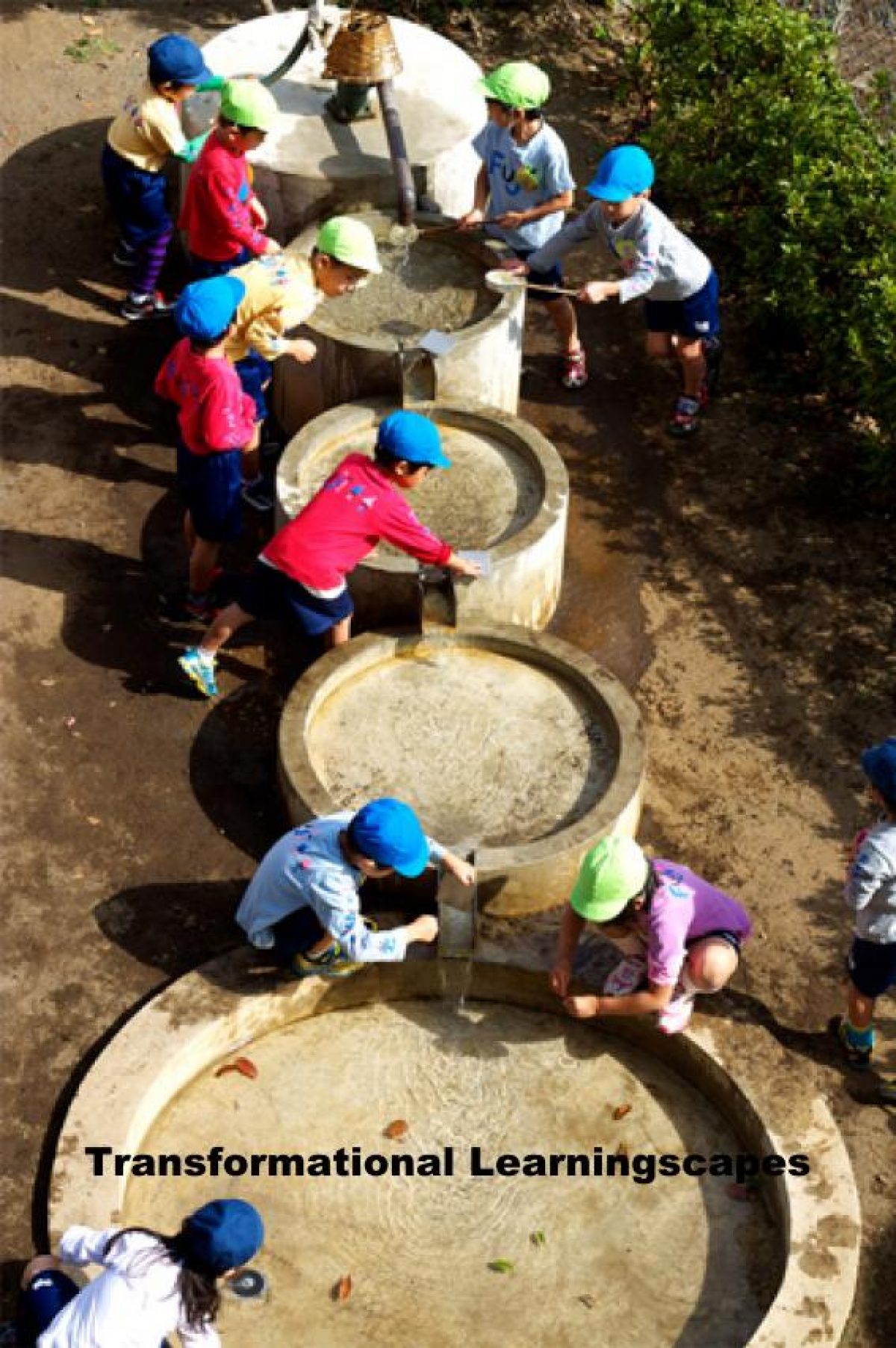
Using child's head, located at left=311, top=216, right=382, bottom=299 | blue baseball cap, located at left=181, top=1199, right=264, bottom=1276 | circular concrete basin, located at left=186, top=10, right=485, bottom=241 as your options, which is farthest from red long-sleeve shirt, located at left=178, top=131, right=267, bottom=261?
blue baseball cap, located at left=181, top=1199, right=264, bottom=1276

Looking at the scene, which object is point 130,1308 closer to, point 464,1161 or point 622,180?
point 464,1161

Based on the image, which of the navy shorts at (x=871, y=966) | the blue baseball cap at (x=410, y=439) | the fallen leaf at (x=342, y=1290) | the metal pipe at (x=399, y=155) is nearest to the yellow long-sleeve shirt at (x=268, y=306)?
the blue baseball cap at (x=410, y=439)

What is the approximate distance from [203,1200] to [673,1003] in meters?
1.86

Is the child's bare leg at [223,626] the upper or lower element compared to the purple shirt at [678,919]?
lower

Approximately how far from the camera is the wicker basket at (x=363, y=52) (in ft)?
30.9

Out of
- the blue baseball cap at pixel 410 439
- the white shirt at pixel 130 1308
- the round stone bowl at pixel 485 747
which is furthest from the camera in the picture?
the blue baseball cap at pixel 410 439

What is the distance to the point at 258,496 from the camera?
8.95m

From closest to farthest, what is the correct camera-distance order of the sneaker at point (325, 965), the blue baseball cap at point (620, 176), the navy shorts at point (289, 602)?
the sneaker at point (325, 965) → the navy shorts at point (289, 602) → the blue baseball cap at point (620, 176)

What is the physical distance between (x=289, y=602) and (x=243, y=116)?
8.89 feet

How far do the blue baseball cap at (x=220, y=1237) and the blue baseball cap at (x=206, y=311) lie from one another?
A: 3.92 meters

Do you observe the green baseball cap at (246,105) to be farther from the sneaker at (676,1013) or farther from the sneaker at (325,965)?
the sneaker at (676,1013)

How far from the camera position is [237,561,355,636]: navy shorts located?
24.3 feet

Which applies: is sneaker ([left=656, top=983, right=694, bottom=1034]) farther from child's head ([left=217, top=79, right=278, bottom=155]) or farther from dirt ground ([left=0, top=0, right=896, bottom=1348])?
child's head ([left=217, top=79, right=278, bottom=155])

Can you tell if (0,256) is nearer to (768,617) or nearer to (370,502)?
(370,502)
